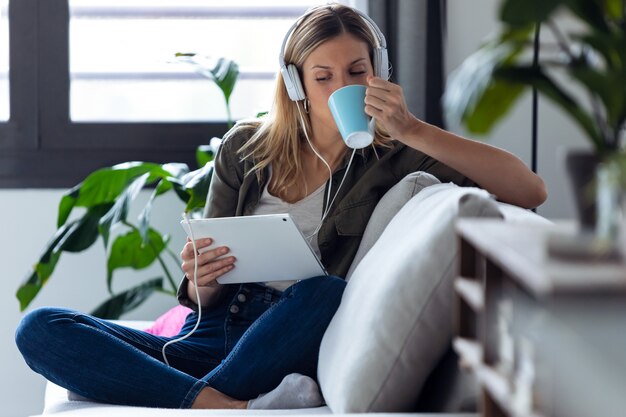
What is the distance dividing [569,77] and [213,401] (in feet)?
2.91

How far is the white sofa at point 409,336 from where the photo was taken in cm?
130

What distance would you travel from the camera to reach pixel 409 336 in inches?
52.2

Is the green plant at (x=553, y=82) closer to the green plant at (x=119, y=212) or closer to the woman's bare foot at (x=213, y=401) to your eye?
the woman's bare foot at (x=213, y=401)

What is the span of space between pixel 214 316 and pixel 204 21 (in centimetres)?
131

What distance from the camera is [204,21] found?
2971mm

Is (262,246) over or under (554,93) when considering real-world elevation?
under

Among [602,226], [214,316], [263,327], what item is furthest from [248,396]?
[602,226]

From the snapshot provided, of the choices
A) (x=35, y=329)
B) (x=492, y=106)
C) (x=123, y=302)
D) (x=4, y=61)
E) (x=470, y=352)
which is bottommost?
(x=123, y=302)

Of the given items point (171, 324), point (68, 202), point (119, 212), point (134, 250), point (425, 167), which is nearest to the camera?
point (425, 167)

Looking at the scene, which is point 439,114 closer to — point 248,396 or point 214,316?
point 214,316

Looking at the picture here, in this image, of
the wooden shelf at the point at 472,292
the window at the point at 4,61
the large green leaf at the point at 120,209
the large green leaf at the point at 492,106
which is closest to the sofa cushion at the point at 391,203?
the large green leaf at the point at 120,209

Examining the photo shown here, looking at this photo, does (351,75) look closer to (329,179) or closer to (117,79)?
(329,179)

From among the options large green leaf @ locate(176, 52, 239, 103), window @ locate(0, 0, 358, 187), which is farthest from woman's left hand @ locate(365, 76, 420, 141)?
window @ locate(0, 0, 358, 187)

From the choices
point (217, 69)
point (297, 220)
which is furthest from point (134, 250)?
point (297, 220)
